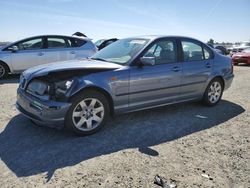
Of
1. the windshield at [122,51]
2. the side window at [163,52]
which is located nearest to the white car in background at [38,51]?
the windshield at [122,51]

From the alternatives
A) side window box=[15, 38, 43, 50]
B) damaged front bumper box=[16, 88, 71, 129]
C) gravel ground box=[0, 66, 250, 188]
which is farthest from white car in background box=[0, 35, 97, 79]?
damaged front bumper box=[16, 88, 71, 129]

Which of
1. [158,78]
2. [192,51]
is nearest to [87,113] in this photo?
[158,78]

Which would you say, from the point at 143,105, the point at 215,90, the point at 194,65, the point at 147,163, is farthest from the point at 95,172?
the point at 215,90

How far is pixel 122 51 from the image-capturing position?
208 inches

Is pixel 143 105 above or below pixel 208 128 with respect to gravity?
above

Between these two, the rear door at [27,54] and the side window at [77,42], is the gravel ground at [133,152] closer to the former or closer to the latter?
the rear door at [27,54]

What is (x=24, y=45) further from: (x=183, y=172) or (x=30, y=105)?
(x=183, y=172)

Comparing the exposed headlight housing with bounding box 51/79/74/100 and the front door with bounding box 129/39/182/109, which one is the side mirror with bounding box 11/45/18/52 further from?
the exposed headlight housing with bounding box 51/79/74/100

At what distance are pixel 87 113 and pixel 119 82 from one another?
0.74 meters

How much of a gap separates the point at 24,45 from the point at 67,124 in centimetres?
659

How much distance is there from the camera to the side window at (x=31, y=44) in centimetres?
973

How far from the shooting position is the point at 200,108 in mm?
6230

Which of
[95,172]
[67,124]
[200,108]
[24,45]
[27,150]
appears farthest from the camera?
[24,45]

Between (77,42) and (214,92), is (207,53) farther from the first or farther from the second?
(77,42)
